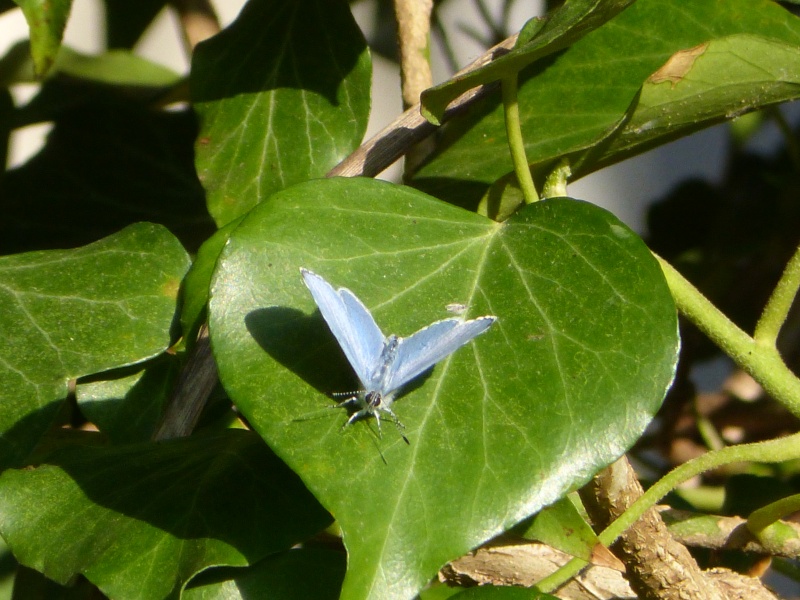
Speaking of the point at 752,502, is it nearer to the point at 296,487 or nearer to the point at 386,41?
the point at 296,487

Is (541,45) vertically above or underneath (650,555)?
above

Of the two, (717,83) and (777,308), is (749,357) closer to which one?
(777,308)

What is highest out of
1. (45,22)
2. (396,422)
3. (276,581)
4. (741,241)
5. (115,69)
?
(45,22)

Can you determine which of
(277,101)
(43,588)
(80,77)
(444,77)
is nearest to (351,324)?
(277,101)

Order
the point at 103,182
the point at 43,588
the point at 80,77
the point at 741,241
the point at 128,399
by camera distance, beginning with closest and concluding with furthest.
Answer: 1. the point at 128,399
2. the point at 43,588
3. the point at 103,182
4. the point at 80,77
5. the point at 741,241

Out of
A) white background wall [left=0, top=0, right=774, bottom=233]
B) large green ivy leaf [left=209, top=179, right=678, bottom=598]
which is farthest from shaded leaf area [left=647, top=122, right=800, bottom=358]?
large green ivy leaf [left=209, top=179, right=678, bottom=598]

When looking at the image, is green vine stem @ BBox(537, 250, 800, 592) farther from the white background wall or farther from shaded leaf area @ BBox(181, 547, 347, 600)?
the white background wall
